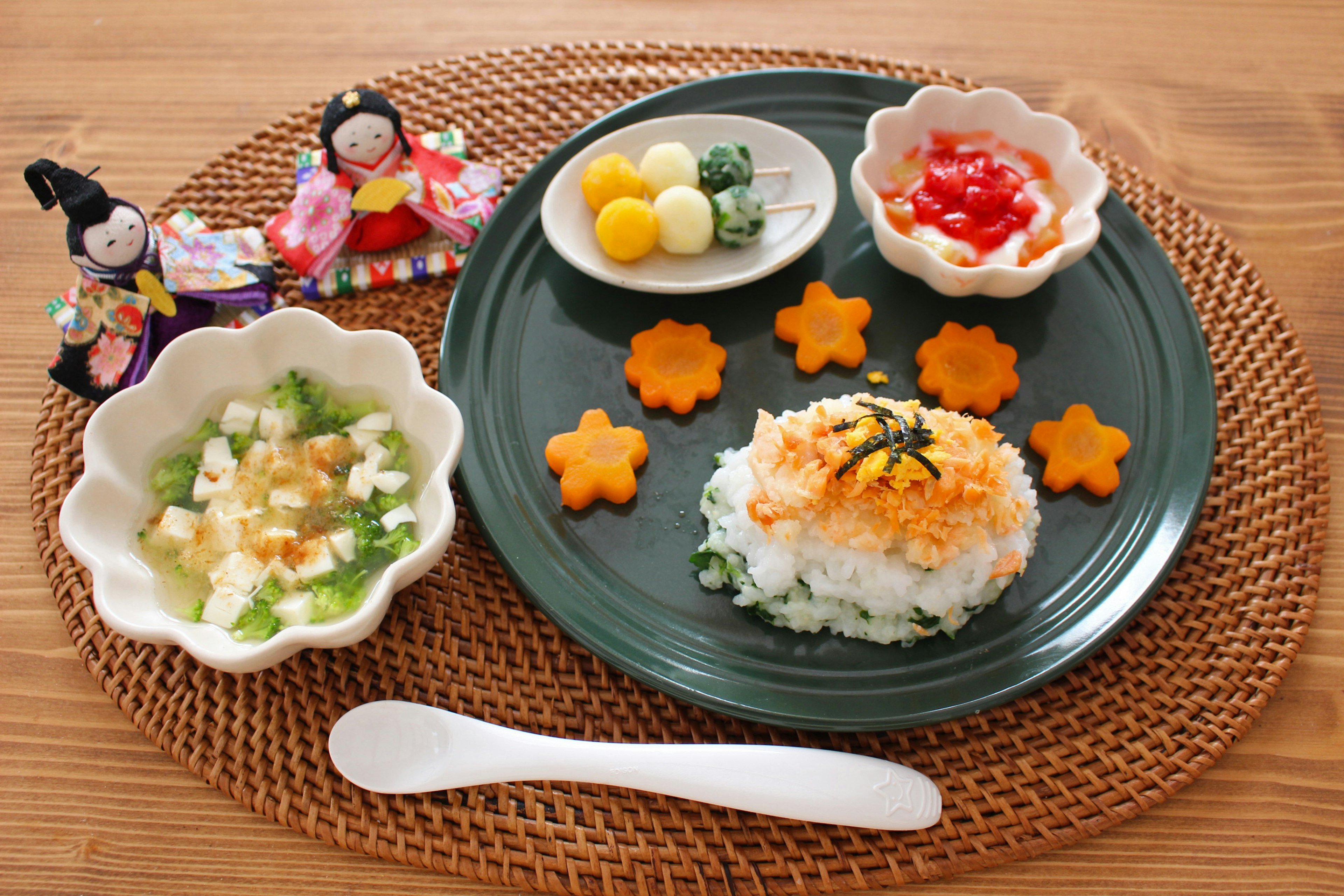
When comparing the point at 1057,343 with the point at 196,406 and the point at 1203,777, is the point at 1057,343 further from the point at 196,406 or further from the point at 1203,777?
the point at 196,406

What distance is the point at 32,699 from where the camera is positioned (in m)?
2.37

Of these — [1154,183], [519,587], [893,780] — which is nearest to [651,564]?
[519,587]

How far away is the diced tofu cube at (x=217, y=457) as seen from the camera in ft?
7.42

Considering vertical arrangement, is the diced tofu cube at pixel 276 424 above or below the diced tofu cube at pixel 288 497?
above

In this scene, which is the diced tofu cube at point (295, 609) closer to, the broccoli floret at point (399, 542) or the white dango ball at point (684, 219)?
the broccoli floret at point (399, 542)

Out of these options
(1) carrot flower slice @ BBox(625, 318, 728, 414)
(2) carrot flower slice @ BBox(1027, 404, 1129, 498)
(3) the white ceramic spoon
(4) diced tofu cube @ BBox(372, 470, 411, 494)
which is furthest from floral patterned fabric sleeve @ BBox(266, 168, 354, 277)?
(2) carrot flower slice @ BBox(1027, 404, 1129, 498)

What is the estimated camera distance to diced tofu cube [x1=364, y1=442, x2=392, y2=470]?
7.54ft

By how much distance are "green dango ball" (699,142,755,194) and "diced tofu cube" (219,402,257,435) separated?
1.54 meters

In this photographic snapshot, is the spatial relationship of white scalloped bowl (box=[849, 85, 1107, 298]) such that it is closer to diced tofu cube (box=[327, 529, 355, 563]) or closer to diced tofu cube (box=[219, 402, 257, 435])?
diced tofu cube (box=[327, 529, 355, 563])

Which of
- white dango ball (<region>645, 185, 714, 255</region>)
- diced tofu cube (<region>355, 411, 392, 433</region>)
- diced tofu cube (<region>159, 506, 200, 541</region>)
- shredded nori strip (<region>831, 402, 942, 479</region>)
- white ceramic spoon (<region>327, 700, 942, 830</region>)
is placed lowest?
white ceramic spoon (<region>327, 700, 942, 830</region>)

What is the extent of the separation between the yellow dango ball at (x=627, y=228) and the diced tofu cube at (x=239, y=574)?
1.36 m

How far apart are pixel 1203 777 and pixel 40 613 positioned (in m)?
3.27

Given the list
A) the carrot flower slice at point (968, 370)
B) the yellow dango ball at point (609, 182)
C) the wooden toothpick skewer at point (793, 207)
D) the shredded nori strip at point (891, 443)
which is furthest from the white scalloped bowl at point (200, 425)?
the carrot flower slice at point (968, 370)

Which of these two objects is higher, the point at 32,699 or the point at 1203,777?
the point at 1203,777
